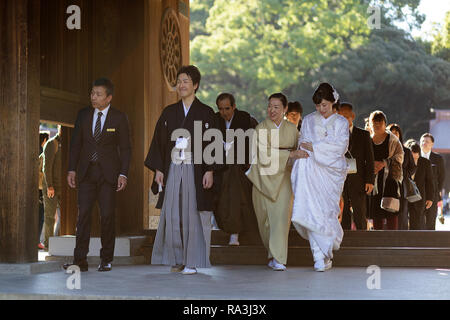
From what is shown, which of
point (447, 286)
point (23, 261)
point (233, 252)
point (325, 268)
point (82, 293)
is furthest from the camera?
point (233, 252)

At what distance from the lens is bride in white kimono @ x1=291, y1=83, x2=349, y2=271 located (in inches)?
299

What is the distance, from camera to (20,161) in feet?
23.3

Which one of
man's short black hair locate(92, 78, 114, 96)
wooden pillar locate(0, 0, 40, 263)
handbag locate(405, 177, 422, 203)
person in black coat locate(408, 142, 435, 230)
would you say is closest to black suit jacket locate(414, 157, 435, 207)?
person in black coat locate(408, 142, 435, 230)

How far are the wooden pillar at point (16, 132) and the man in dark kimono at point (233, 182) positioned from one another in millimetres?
2117

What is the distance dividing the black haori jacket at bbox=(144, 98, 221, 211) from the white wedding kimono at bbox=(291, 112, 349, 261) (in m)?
0.97

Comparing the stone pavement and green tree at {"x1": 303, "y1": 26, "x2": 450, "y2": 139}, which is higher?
green tree at {"x1": 303, "y1": 26, "x2": 450, "y2": 139}

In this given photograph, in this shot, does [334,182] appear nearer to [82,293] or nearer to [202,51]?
[82,293]

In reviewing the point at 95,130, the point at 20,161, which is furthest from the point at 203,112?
the point at 20,161

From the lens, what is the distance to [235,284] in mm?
6266

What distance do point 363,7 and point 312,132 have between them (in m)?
23.2

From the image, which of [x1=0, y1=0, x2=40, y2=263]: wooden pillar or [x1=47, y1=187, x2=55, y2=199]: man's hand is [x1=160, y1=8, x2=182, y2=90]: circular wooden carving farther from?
[x1=0, y1=0, x2=40, y2=263]: wooden pillar
